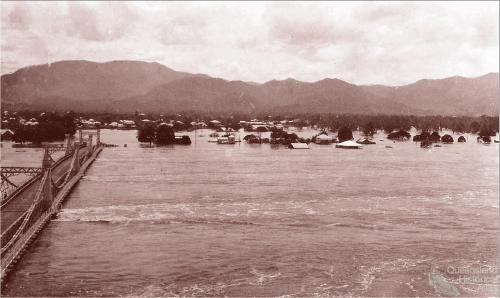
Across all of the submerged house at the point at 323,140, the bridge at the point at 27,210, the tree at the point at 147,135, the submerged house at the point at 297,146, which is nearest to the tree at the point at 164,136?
the tree at the point at 147,135

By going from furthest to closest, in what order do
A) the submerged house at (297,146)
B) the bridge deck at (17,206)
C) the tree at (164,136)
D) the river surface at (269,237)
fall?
the tree at (164,136), the submerged house at (297,146), the bridge deck at (17,206), the river surface at (269,237)

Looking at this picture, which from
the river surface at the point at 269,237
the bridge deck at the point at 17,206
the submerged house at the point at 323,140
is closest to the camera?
the river surface at the point at 269,237

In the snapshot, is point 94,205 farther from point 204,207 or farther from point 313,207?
point 313,207

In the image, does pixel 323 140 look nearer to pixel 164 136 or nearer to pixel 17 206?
pixel 164 136

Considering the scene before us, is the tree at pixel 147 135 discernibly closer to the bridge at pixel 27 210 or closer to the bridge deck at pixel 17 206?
the bridge at pixel 27 210

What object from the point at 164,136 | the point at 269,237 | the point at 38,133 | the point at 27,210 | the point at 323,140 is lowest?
the point at 269,237

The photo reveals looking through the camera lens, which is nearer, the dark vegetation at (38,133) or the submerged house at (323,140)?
the dark vegetation at (38,133)

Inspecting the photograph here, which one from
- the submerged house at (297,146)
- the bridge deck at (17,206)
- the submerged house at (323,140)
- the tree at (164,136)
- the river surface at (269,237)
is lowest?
the river surface at (269,237)

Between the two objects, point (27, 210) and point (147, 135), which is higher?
point (147, 135)

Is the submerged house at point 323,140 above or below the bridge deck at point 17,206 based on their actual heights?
above

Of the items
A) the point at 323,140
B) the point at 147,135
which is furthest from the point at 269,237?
the point at 323,140
